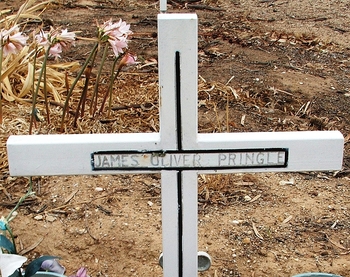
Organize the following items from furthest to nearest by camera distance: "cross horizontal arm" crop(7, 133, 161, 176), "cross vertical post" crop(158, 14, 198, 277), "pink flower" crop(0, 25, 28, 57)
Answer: "pink flower" crop(0, 25, 28, 57) < "cross horizontal arm" crop(7, 133, 161, 176) < "cross vertical post" crop(158, 14, 198, 277)

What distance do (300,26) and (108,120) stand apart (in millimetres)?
3267

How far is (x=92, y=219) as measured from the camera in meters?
2.74

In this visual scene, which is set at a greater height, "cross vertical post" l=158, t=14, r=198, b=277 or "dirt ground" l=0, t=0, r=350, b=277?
"cross vertical post" l=158, t=14, r=198, b=277

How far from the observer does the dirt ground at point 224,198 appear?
2543 millimetres

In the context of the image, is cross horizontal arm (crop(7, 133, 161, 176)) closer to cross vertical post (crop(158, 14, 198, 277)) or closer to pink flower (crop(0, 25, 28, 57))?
cross vertical post (crop(158, 14, 198, 277))

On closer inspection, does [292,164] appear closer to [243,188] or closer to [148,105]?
[243,188]

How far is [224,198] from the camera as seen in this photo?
2.92 metres

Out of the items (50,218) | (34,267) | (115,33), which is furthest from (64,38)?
(34,267)

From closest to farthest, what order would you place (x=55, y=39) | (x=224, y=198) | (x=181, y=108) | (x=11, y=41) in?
(x=181, y=108) → (x=11, y=41) → (x=55, y=39) → (x=224, y=198)

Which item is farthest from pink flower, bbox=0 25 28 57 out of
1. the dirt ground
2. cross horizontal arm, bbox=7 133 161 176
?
cross horizontal arm, bbox=7 133 161 176

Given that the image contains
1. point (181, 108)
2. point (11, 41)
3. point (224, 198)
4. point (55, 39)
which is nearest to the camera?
point (181, 108)

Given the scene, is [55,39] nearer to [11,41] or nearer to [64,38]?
[64,38]

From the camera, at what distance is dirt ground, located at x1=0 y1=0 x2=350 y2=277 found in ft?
8.34

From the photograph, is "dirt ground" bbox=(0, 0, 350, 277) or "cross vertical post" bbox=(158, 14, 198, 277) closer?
"cross vertical post" bbox=(158, 14, 198, 277)
